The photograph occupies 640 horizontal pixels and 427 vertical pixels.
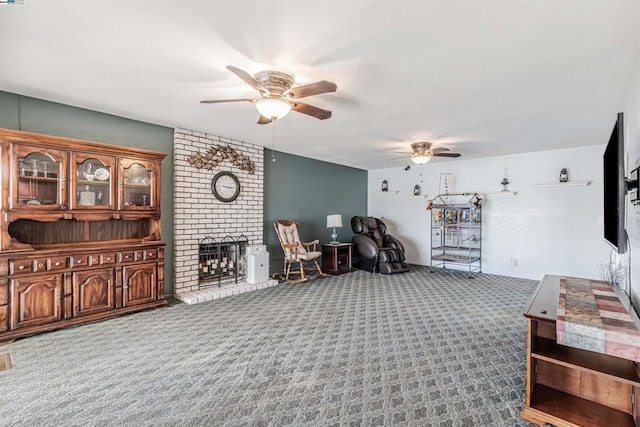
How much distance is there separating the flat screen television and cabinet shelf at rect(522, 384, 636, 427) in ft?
3.23

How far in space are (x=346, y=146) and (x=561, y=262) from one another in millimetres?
4309

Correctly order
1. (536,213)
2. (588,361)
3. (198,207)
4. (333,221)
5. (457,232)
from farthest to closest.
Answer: (457,232), (333,221), (536,213), (198,207), (588,361)

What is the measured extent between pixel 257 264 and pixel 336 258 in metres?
1.79

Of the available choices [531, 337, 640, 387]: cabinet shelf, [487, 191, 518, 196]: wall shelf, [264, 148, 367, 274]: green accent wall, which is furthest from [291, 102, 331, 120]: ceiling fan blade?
[487, 191, 518, 196]: wall shelf

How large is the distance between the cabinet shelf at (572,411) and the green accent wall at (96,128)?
4.28m

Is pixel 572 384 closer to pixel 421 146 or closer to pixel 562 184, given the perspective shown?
pixel 421 146

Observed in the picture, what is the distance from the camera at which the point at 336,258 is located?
6.16m

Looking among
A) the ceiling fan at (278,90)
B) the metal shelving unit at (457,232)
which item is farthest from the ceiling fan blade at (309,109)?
the metal shelving unit at (457,232)

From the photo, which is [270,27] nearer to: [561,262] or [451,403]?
[451,403]

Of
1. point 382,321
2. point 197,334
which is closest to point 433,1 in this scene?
point 382,321

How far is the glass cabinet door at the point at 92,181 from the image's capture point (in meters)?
3.29

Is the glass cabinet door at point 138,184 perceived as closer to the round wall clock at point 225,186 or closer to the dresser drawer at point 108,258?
the dresser drawer at point 108,258

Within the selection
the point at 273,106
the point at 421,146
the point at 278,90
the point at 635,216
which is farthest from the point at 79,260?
the point at 635,216

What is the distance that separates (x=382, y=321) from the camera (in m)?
3.44
